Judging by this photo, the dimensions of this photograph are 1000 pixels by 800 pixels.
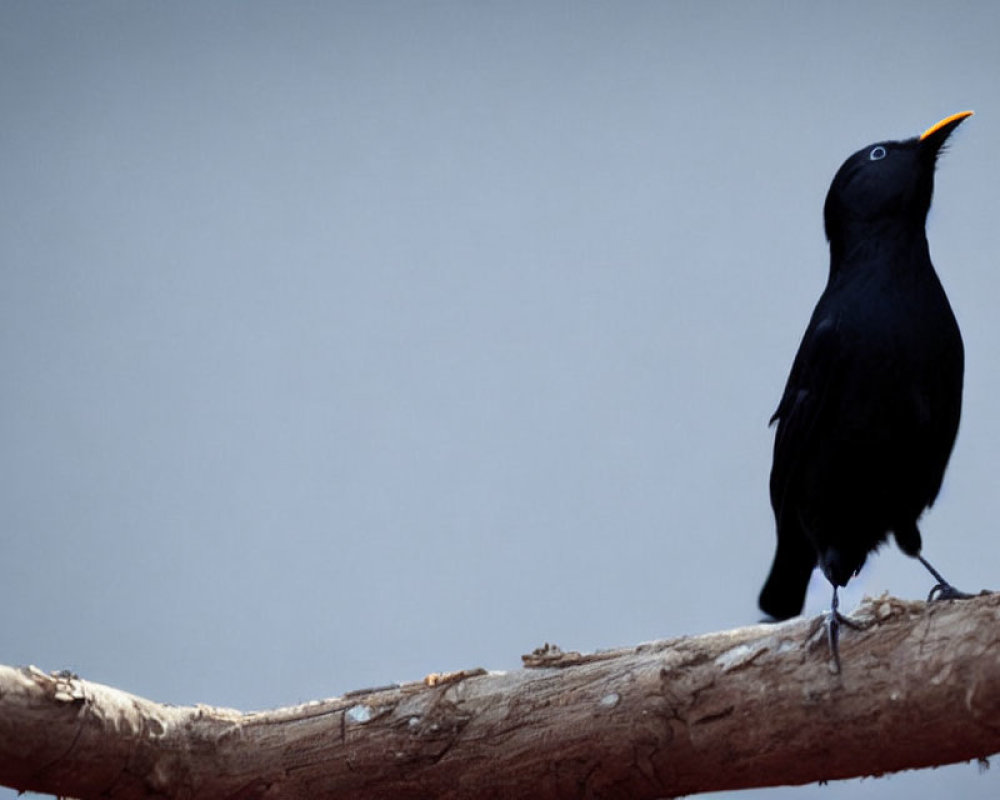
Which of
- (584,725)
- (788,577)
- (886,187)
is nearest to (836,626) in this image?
(584,725)

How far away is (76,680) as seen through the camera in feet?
6.51

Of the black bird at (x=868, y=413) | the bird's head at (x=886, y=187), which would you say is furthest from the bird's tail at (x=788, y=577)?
the bird's head at (x=886, y=187)

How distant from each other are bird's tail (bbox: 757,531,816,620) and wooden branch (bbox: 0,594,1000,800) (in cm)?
74

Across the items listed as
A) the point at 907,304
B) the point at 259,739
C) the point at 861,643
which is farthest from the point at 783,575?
the point at 259,739

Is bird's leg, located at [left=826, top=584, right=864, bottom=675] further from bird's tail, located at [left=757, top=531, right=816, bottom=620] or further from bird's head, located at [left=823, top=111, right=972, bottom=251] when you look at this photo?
bird's head, located at [left=823, top=111, right=972, bottom=251]

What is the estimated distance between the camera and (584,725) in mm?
2098

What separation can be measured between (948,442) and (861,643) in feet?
3.05

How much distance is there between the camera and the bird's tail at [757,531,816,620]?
9.33ft

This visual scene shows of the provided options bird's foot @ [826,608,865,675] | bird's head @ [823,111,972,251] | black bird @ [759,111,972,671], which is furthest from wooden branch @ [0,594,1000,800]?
bird's head @ [823,111,972,251]

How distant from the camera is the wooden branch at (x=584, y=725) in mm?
1922

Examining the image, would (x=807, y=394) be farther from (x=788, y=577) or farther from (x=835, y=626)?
(x=835, y=626)

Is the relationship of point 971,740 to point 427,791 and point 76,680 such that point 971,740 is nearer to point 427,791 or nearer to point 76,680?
point 427,791

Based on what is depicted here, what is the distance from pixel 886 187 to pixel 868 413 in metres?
0.61

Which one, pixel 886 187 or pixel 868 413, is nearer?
pixel 868 413
